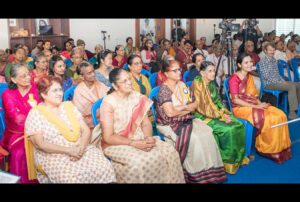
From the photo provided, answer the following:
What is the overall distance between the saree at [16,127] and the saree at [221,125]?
1417 mm

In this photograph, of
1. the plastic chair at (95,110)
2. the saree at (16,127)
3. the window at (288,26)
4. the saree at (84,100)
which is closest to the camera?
the saree at (16,127)

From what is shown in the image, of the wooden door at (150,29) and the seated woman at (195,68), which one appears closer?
the seated woman at (195,68)

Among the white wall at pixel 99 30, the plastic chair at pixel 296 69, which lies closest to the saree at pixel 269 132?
the plastic chair at pixel 296 69

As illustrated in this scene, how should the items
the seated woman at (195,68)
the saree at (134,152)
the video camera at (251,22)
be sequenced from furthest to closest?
1. the video camera at (251,22)
2. the seated woman at (195,68)
3. the saree at (134,152)

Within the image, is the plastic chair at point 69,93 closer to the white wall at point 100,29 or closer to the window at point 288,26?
the white wall at point 100,29

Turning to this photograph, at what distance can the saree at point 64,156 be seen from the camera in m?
2.28

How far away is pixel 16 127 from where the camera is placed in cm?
276

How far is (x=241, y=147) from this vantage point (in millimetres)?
3135

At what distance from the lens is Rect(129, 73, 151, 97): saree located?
3.71 m

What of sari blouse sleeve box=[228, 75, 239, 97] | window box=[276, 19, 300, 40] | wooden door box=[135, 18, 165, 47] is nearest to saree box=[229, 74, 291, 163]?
sari blouse sleeve box=[228, 75, 239, 97]

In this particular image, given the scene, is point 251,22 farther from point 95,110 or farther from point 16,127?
point 16,127

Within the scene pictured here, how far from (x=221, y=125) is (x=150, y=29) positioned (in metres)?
6.38

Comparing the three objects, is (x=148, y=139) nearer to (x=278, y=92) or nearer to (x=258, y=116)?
(x=258, y=116)

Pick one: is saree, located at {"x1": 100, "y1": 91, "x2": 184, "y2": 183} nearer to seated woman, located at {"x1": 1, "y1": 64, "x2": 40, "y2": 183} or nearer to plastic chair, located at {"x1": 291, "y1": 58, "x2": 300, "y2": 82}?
seated woman, located at {"x1": 1, "y1": 64, "x2": 40, "y2": 183}
